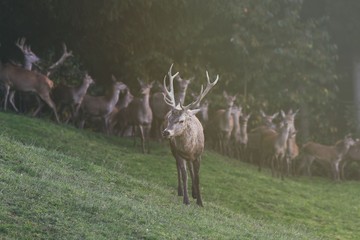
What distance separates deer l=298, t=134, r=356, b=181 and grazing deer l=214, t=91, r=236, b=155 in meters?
2.47

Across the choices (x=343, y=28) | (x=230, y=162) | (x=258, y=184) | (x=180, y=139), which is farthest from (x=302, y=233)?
(x=343, y=28)

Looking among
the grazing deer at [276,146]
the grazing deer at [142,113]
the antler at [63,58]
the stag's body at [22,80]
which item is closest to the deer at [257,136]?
the grazing deer at [276,146]

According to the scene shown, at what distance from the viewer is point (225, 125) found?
906 inches

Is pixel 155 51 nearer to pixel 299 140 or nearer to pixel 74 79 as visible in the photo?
pixel 74 79

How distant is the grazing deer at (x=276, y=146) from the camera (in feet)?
71.1

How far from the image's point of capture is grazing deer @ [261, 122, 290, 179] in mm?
→ 21656

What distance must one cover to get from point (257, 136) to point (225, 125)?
1.14 m

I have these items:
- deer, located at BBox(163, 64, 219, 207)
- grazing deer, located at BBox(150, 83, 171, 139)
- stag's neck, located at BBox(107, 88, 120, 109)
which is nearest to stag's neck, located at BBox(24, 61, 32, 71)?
stag's neck, located at BBox(107, 88, 120, 109)

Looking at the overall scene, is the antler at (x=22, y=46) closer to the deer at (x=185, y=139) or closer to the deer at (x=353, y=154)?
the deer at (x=185, y=139)

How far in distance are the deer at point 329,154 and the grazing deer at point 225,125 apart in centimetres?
247

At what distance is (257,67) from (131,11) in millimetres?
5022

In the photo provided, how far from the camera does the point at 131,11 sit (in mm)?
21000

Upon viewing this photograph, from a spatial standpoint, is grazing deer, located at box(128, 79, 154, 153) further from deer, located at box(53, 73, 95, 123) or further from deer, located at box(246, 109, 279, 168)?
deer, located at box(246, 109, 279, 168)

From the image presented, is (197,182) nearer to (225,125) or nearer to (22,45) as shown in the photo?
(22,45)
